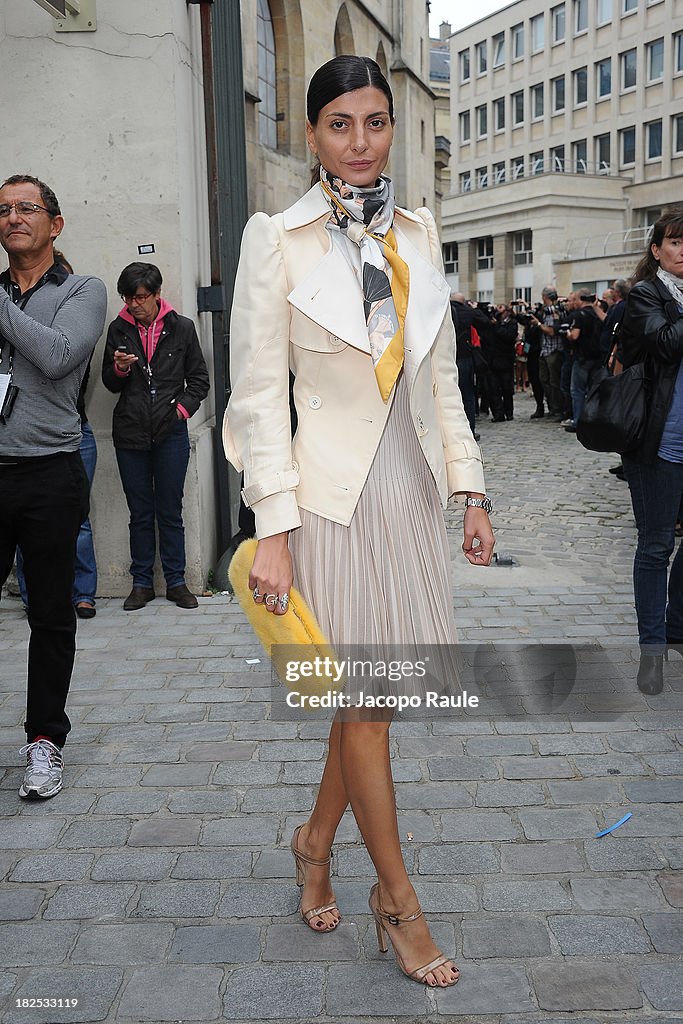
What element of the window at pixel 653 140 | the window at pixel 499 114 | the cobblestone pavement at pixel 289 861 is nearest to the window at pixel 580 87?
the window at pixel 653 140

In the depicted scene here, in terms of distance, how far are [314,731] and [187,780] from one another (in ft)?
2.22

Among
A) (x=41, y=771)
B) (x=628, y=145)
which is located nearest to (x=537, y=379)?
(x=41, y=771)

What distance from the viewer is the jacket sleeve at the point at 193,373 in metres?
6.98

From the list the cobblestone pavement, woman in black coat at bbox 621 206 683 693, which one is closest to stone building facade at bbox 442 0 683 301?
woman in black coat at bbox 621 206 683 693

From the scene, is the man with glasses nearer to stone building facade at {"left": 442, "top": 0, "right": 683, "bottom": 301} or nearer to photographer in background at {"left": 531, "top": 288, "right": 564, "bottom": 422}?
photographer in background at {"left": 531, "top": 288, "right": 564, "bottom": 422}

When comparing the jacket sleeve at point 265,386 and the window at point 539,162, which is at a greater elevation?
the window at point 539,162

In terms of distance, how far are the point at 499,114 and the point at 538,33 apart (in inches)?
233

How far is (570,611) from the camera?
674 cm

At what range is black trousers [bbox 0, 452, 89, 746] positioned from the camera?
13.3ft

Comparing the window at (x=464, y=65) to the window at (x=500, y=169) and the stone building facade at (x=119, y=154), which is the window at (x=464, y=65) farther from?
the stone building facade at (x=119, y=154)

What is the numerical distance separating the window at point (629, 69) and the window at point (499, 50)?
38.9 feet

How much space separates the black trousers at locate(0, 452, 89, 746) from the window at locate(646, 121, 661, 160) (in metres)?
66.0

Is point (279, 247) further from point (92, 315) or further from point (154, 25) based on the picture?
point (154, 25)

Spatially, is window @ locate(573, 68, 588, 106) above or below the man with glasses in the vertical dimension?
above
